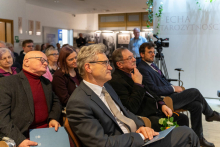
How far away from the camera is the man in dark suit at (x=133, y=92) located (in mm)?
2312

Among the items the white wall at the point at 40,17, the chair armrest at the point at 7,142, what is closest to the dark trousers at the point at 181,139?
the chair armrest at the point at 7,142

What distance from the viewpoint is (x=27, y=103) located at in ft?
6.06

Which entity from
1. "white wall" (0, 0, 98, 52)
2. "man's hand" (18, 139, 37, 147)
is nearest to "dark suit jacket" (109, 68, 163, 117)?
"man's hand" (18, 139, 37, 147)

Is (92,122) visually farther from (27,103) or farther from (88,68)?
(27,103)

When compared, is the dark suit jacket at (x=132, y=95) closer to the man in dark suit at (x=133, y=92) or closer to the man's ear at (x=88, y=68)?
the man in dark suit at (x=133, y=92)

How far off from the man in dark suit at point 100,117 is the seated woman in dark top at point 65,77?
82 cm

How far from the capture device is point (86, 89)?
1635 mm

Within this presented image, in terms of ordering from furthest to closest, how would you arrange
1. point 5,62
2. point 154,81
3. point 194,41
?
1. point 194,41
2. point 154,81
3. point 5,62

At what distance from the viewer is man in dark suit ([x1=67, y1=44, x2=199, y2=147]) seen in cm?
147

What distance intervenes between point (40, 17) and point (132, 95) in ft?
31.4

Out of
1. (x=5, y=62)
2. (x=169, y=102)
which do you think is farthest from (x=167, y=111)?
(x=5, y=62)

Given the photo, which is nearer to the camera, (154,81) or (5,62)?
(5,62)

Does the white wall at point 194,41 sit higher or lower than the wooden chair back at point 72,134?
higher

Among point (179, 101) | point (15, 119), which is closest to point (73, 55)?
point (15, 119)
